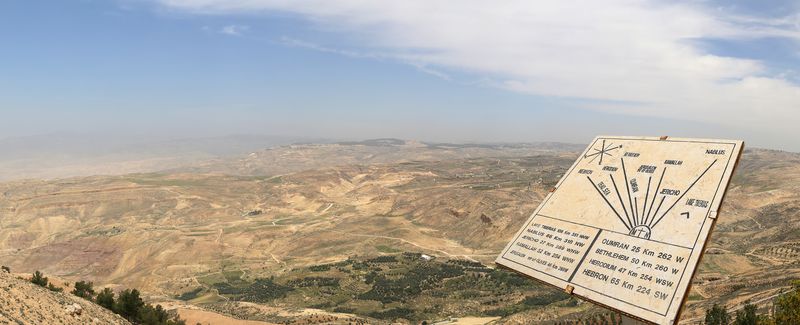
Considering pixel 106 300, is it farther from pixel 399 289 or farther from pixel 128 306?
pixel 399 289

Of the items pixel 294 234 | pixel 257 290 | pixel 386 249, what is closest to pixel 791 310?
pixel 257 290

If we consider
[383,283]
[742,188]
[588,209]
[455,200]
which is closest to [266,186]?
[455,200]

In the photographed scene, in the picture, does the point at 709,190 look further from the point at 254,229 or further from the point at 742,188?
the point at 742,188

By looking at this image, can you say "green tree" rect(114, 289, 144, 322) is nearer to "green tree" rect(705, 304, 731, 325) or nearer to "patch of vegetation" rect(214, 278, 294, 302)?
"green tree" rect(705, 304, 731, 325)

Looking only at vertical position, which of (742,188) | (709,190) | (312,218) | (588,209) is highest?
(709,190)

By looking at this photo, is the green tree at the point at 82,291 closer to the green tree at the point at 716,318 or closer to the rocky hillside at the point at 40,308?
the rocky hillside at the point at 40,308

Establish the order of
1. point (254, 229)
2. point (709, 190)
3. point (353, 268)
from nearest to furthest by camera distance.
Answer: point (709, 190) < point (353, 268) < point (254, 229)

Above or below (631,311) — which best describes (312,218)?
below
